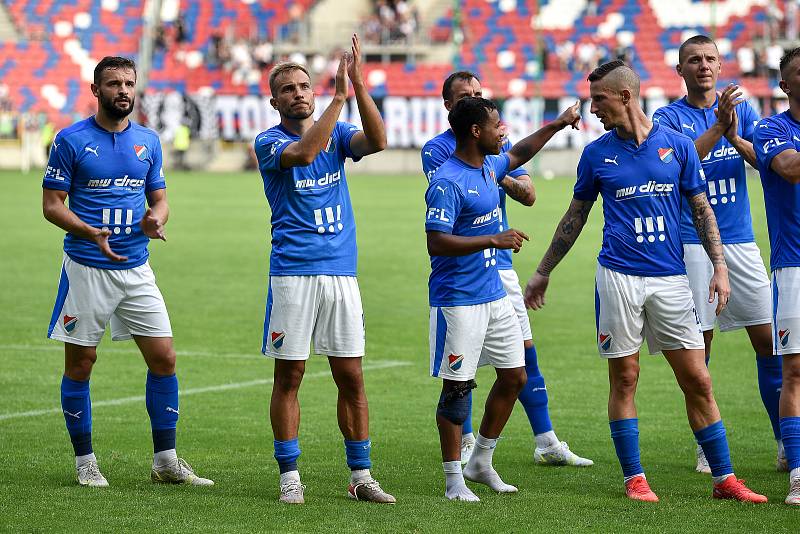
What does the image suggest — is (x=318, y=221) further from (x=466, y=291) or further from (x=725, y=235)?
(x=725, y=235)

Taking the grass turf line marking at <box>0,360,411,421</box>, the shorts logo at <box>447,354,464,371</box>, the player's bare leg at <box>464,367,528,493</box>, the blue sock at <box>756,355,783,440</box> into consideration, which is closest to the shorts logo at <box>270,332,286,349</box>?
the shorts logo at <box>447,354,464,371</box>

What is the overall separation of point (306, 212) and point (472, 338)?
111 cm

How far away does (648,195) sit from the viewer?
6.65 m

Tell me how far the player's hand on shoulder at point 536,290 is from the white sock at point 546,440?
1097 millimetres

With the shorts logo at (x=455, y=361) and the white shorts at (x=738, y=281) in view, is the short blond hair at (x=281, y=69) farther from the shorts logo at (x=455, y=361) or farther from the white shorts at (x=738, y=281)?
the white shorts at (x=738, y=281)

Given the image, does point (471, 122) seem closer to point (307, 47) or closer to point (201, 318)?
point (201, 318)

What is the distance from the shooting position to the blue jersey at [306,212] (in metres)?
6.75

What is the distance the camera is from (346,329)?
22.3 ft

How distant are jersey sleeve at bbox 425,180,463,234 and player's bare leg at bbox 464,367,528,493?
36.9 inches

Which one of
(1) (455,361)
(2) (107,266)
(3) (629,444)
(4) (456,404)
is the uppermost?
(2) (107,266)

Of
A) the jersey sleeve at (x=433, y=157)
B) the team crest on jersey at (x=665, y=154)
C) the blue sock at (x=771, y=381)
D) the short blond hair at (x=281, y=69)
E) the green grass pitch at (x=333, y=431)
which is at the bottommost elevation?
the green grass pitch at (x=333, y=431)

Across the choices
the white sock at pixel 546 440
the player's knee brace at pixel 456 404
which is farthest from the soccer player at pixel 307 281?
the white sock at pixel 546 440

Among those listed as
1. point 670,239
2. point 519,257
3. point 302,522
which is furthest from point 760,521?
point 519,257

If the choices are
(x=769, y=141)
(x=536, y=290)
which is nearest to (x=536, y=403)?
(x=536, y=290)
